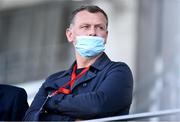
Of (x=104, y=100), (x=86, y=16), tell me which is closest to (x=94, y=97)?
(x=104, y=100)

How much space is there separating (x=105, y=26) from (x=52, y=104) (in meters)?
0.52

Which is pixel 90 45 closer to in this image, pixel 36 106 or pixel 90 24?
pixel 90 24

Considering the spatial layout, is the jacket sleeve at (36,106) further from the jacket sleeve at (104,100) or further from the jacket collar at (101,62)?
the jacket collar at (101,62)

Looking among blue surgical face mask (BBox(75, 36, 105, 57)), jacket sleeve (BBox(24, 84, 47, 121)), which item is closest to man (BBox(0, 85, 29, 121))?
jacket sleeve (BBox(24, 84, 47, 121))

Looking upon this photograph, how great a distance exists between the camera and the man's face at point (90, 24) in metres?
5.33

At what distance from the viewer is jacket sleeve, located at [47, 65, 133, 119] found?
5.09m

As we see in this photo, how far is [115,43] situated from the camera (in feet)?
41.1

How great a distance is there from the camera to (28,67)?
14117 millimetres

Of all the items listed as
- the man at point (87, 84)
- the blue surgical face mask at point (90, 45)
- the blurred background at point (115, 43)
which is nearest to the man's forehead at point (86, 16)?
the man at point (87, 84)

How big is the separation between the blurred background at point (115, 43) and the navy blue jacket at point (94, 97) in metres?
3.22

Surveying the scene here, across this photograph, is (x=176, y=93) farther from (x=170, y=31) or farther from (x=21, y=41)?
(x=21, y=41)

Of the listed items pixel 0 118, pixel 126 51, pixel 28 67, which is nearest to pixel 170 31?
pixel 126 51

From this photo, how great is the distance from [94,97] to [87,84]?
155mm

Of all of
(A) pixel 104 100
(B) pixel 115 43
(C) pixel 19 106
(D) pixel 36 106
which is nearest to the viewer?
(A) pixel 104 100
